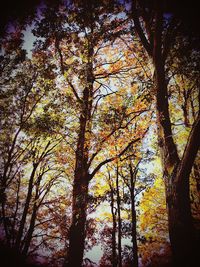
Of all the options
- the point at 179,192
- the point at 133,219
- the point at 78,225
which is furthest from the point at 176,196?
the point at 133,219

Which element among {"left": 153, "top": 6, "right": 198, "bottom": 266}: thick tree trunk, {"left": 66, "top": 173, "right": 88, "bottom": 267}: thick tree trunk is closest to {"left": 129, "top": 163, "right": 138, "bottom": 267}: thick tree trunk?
{"left": 66, "top": 173, "right": 88, "bottom": 267}: thick tree trunk

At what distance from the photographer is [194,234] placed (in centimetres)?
353

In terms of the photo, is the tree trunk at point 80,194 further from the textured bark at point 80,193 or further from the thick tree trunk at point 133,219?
the thick tree trunk at point 133,219

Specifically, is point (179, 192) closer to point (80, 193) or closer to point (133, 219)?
point (80, 193)

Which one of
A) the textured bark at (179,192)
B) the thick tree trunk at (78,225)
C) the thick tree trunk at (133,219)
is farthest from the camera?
the thick tree trunk at (133,219)

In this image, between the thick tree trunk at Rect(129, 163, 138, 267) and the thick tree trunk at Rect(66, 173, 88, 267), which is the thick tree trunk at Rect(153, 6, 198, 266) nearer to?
the thick tree trunk at Rect(66, 173, 88, 267)

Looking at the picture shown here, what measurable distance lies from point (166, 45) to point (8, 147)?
42.6ft

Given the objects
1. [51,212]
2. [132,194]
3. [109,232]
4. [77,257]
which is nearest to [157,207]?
[132,194]

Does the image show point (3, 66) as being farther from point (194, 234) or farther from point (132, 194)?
point (132, 194)

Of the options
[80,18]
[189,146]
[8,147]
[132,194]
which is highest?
[80,18]

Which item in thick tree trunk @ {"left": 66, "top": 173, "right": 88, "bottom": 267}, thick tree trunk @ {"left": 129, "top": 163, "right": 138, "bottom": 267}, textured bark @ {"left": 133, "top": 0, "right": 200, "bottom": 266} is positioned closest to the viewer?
textured bark @ {"left": 133, "top": 0, "right": 200, "bottom": 266}

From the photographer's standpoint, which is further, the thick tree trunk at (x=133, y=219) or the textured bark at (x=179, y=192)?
the thick tree trunk at (x=133, y=219)

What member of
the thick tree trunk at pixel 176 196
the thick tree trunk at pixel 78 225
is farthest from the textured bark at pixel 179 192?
the thick tree trunk at pixel 78 225

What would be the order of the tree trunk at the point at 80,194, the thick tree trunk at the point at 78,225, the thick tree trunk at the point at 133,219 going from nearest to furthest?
the thick tree trunk at the point at 78,225 → the tree trunk at the point at 80,194 → the thick tree trunk at the point at 133,219
